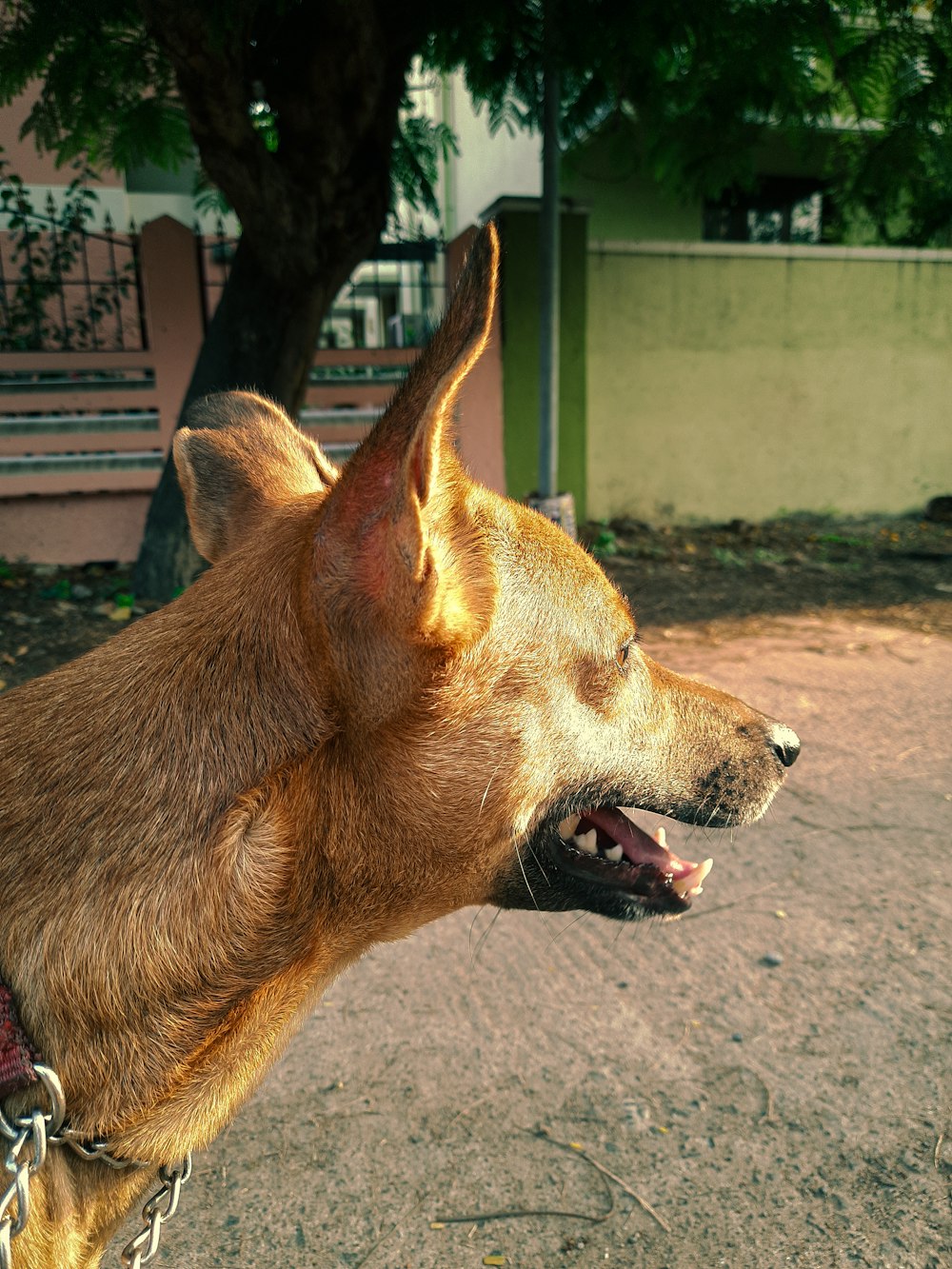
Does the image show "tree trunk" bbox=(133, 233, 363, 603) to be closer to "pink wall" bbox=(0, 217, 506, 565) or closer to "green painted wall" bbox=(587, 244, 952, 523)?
"pink wall" bbox=(0, 217, 506, 565)

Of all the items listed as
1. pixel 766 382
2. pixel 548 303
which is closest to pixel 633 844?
pixel 548 303

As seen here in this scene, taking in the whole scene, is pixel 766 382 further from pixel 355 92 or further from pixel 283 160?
pixel 283 160

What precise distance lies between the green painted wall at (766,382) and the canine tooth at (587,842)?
7259 millimetres

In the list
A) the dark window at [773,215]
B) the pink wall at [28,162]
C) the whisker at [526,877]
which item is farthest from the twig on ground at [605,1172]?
the pink wall at [28,162]

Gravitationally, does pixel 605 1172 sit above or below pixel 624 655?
below

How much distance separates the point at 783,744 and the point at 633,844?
415mm

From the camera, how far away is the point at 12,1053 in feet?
3.89

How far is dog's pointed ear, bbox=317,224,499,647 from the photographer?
1160 mm

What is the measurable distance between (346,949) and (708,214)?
39.0 ft

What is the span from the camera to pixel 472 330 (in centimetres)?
115

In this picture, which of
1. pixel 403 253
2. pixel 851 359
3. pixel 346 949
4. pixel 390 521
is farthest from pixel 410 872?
pixel 851 359

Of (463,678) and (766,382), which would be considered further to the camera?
(766,382)

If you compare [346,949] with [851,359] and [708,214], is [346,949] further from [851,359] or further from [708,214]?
[708,214]

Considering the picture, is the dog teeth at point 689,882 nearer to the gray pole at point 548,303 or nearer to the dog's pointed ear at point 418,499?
the dog's pointed ear at point 418,499
